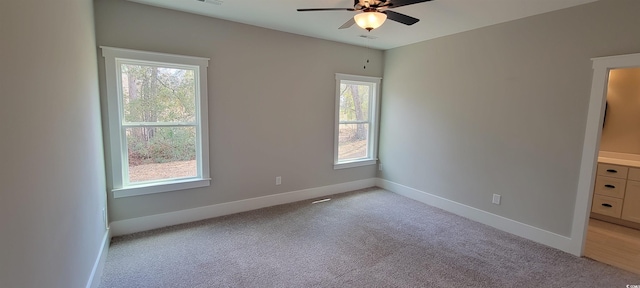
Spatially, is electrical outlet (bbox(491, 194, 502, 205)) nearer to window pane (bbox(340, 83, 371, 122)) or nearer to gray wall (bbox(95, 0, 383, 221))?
gray wall (bbox(95, 0, 383, 221))

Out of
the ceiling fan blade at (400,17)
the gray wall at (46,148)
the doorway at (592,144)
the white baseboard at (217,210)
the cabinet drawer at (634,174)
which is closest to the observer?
the gray wall at (46,148)

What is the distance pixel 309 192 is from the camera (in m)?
4.56

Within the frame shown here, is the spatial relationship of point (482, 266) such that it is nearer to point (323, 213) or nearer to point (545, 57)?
point (323, 213)

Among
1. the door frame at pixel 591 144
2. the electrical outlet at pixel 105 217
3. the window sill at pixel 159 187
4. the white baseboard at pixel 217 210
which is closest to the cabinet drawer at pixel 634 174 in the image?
the door frame at pixel 591 144

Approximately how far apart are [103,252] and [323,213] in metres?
2.44

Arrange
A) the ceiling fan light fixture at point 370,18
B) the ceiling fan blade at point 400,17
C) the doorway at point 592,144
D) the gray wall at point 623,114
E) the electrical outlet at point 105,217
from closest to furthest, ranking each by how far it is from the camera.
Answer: the ceiling fan light fixture at point 370,18 < the ceiling fan blade at point 400,17 < the doorway at point 592,144 < the electrical outlet at point 105,217 < the gray wall at point 623,114

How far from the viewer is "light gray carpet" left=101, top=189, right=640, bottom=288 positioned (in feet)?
8.00

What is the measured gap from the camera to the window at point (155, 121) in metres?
3.04

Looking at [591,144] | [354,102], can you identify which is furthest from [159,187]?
[591,144]

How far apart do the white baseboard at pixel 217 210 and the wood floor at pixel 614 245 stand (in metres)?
3.12

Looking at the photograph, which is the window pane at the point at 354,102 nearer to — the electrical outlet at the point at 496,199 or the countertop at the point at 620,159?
the electrical outlet at the point at 496,199

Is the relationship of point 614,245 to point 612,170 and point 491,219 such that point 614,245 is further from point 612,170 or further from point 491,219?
point 491,219

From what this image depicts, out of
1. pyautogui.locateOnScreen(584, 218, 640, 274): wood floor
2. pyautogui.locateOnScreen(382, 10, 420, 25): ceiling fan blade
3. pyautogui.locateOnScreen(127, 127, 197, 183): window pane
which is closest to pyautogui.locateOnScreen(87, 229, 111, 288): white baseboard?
pyautogui.locateOnScreen(127, 127, 197, 183): window pane

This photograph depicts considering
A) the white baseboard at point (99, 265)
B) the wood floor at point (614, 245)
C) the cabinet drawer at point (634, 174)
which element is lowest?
the wood floor at point (614, 245)
